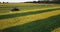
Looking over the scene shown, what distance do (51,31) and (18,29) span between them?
2.58 meters

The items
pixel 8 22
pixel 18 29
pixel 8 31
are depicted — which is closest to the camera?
pixel 8 31

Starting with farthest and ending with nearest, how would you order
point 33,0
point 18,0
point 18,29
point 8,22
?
point 33,0 < point 18,0 < point 8,22 < point 18,29

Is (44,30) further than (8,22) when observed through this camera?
No

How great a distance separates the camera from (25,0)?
3475cm

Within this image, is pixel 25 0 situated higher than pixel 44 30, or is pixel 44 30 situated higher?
pixel 44 30

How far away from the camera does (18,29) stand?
33.3 ft

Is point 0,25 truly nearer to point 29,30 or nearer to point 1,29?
point 1,29

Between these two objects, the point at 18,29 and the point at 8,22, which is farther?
the point at 8,22

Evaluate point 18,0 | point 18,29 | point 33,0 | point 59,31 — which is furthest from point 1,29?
point 33,0

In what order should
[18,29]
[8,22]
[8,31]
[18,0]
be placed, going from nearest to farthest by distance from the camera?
[8,31] → [18,29] → [8,22] → [18,0]

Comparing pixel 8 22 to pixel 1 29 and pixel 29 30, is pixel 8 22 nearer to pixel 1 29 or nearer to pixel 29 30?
pixel 1 29

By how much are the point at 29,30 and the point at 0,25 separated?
2.59 meters

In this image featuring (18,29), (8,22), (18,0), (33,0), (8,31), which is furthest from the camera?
(33,0)

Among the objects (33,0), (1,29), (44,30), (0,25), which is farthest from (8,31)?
(33,0)
